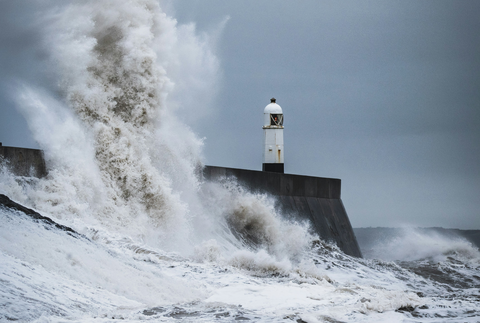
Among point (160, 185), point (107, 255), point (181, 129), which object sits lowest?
point (107, 255)

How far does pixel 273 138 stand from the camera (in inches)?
598

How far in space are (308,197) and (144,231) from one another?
21.0ft

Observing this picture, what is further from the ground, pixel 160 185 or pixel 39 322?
pixel 160 185

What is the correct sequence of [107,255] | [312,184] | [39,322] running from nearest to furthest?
[39,322], [107,255], [312,184]

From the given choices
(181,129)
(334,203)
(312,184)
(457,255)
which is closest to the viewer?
(181,129)

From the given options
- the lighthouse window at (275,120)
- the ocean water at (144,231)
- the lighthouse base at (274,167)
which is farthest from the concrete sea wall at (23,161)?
the lighthouse window at (275,120)

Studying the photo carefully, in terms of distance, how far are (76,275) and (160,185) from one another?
12.2ft

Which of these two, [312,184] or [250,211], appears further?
[312,184]

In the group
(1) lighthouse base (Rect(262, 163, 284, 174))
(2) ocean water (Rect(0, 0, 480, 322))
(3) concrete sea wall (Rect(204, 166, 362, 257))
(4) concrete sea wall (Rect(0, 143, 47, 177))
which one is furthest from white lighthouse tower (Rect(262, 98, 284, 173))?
(4) concrete sea wall (Rect(0, 143, 47, 177))

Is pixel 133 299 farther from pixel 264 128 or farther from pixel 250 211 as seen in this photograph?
pixel 264 128

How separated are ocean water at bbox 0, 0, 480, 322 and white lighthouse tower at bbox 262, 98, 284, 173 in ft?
9.61

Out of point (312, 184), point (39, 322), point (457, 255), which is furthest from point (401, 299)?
point (457, 255)

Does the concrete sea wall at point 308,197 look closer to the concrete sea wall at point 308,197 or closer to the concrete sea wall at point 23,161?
the concrete sea wall at point 308,197

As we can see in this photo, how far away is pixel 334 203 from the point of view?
596 inches
